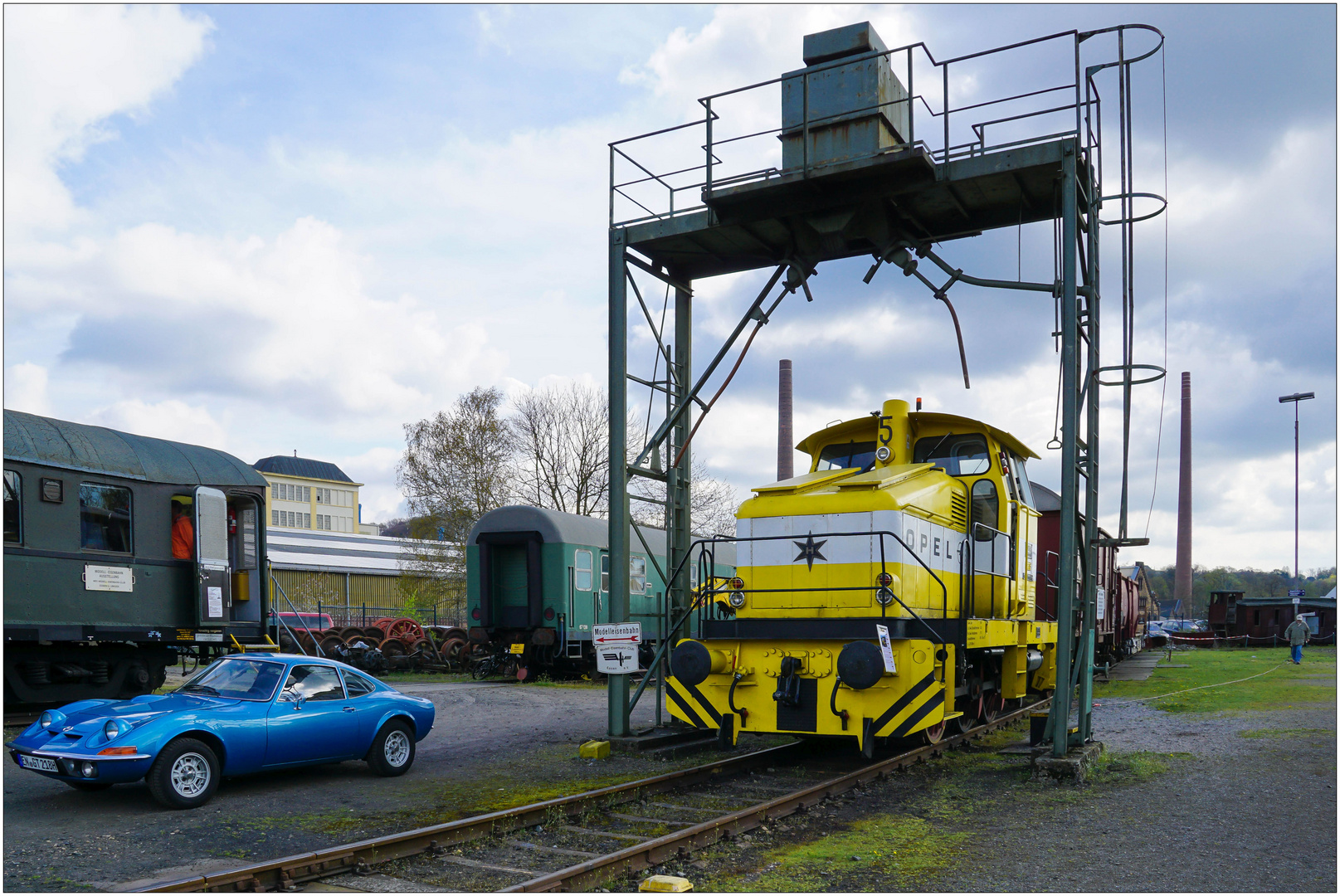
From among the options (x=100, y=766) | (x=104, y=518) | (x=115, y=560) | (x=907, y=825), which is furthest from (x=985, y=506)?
(x=104, y=518)

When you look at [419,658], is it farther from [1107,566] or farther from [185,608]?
[1107,566]

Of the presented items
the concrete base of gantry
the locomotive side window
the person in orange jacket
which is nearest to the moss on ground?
the concrete base of gantry

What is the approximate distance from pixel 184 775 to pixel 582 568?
1435 centimetres

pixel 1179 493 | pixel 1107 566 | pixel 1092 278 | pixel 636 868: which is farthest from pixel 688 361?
pixel 1179 493

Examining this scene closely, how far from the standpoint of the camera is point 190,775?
8.44m

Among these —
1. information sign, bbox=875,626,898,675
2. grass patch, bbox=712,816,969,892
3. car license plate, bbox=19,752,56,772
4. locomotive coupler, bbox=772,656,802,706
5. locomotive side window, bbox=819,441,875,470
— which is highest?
locomotive side window, bbox=819,441,875,470

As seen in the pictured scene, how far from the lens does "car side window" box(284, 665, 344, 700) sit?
380 inches

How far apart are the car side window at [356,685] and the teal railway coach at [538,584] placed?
1111cm

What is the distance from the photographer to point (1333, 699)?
16672mm

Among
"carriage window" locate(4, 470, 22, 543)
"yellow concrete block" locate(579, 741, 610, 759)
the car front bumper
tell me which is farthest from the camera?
"carriage window" locate(4, 470, 22, 543)

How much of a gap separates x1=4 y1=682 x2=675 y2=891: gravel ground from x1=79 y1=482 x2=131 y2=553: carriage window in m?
2.73

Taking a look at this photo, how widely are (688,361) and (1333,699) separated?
41.8 feet

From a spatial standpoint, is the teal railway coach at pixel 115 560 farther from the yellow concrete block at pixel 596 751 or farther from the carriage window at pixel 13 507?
the yellow concrete block at pixel 596 751

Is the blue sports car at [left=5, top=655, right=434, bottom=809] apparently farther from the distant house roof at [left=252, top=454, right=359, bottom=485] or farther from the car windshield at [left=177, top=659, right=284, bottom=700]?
the distant house roof at [left=252, top=454, right=359, bottom=485]
